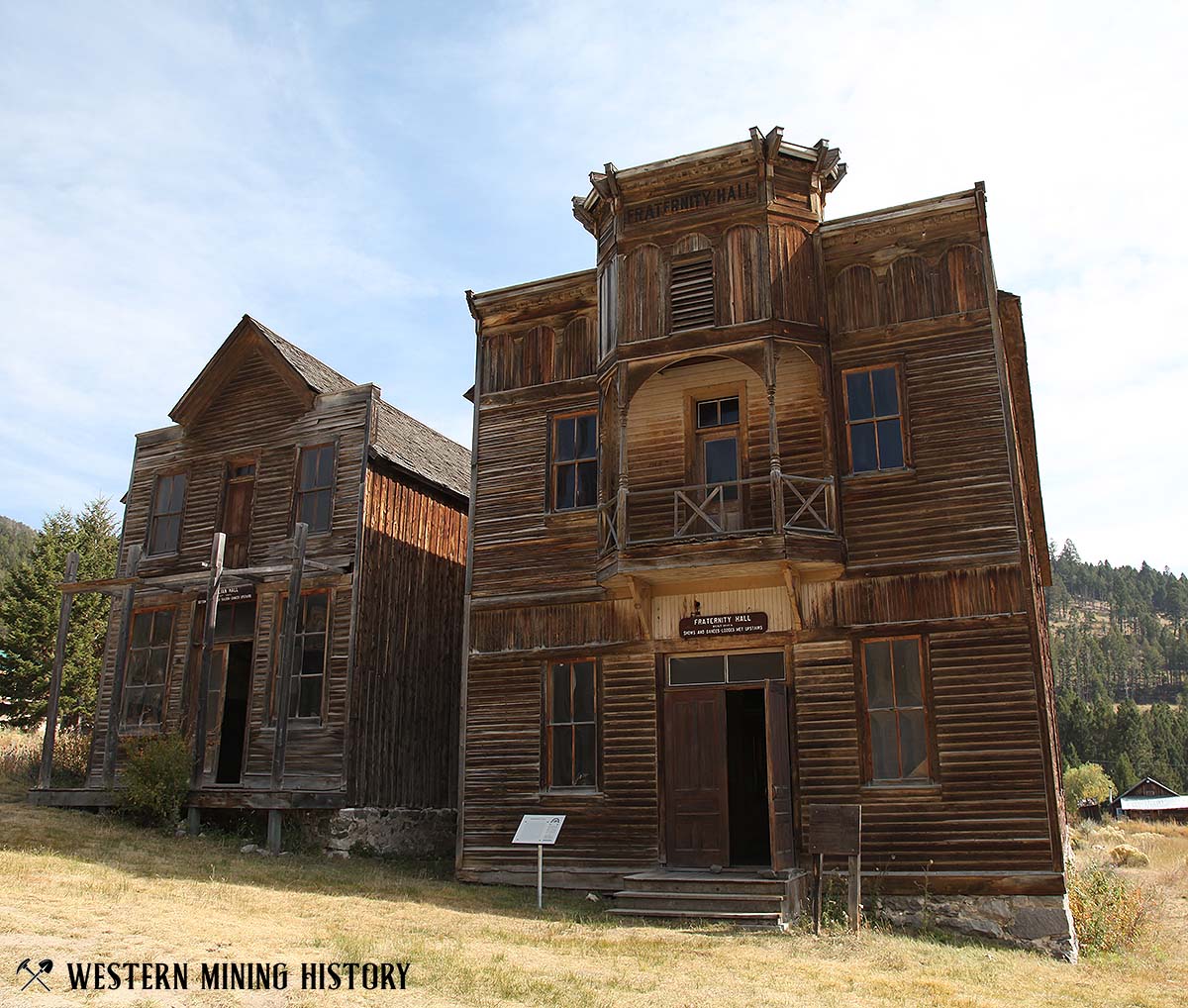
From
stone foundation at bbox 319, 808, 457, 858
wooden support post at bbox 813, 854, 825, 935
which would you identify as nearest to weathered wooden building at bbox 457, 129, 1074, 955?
wooden support post at bbox 813, 854, 825, 935

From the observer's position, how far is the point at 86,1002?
7.57 m

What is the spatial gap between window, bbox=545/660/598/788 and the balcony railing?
7.41 feet

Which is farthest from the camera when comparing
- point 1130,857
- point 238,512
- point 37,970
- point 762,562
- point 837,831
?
point 1130,857

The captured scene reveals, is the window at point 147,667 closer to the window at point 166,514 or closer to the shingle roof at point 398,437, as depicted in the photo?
the window at point 166,514

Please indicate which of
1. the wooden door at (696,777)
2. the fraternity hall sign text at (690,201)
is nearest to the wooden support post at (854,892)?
the wooden door at (696,777)

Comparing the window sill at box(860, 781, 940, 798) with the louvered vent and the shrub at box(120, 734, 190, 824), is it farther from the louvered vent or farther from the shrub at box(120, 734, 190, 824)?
the shrub at box(120, 734, 190, 824)

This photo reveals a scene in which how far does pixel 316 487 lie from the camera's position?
21500mm

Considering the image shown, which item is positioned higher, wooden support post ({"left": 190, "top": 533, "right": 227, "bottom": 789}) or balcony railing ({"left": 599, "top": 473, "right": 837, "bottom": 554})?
balcony railing ({"left": 599, "top": 473, "right": 837, "bottom": 554})

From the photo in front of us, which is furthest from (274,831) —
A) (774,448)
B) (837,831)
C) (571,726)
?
(774,448)

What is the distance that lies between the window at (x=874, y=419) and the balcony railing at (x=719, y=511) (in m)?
0.94

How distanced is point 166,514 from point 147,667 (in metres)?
3.42

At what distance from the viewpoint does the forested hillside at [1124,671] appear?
87.9m

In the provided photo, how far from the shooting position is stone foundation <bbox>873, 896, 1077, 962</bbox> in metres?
13.4

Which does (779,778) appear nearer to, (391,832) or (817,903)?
(817,903)
